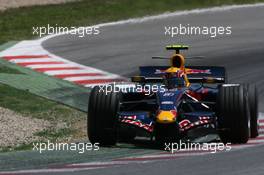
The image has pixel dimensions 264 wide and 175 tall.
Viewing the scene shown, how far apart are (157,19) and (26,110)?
12.7 meters

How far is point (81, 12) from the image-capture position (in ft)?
113

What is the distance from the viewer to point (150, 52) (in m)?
29.2

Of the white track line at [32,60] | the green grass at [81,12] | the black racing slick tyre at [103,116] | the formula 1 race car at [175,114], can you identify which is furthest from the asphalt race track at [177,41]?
the black racing slick tyre at [103,116]

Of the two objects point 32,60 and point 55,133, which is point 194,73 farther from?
point 32,60

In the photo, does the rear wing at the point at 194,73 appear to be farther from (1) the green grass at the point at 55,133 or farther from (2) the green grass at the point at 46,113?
(1) the green grass at the point at 55,133

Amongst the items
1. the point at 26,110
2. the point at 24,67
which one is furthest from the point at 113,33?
the point at 26,110

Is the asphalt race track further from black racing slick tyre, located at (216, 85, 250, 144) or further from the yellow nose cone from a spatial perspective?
the yellow nose cone

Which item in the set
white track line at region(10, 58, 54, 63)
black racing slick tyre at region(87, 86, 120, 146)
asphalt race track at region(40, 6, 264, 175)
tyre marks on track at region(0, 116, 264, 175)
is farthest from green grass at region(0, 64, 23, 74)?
tyre marks on track at region(0, 116, 264, 175)

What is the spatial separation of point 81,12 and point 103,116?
693 inches

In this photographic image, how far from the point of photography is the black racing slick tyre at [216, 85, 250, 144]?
55.7 ft

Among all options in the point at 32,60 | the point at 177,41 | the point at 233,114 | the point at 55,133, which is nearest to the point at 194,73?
the point at 233,114

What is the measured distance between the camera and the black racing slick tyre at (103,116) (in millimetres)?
17234

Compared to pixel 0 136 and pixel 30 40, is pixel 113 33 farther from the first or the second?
pixel 0 136

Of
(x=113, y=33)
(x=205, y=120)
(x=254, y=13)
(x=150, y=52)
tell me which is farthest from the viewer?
(x=254, y=13)
